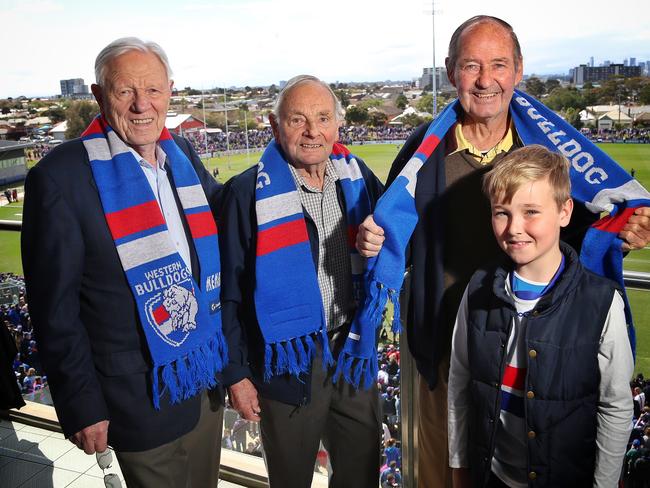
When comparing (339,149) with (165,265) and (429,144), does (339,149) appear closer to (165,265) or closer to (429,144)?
(429,144)

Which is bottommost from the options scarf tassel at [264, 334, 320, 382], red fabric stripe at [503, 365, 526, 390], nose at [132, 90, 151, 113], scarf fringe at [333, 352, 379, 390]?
scarf fringe at [333, 352, 379, 390]

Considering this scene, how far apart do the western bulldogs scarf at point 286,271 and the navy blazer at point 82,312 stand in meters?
0.35

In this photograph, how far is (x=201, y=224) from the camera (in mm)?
1664

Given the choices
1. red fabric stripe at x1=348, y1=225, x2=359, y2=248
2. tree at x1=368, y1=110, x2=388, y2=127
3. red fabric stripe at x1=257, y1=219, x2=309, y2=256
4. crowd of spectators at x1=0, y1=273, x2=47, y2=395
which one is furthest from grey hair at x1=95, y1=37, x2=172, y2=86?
crowd of spectators at x1=0, y1=273, x2=47, y2=395

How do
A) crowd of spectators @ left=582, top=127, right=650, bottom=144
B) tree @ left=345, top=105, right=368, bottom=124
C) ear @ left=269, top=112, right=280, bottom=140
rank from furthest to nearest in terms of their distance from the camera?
crowd of spectators @ left=582, top=127, right=650, bottom=144, tree @ left=345, top=105, right=368, bottom=124, ear @ left=269, top=112, right=280, bottom=140

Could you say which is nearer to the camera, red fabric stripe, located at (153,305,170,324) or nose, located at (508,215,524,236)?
nose, located at (508,215,524,236)

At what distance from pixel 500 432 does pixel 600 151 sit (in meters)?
0.77

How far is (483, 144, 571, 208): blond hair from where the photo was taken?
1.27 meters

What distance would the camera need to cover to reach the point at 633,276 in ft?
5.38

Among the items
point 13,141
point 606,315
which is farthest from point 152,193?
point 13,141

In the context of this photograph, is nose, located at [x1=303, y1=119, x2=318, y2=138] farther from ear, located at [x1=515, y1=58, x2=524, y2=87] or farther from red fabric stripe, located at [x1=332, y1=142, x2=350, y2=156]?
ear, located at [x1=515, y1=58, x2=524, y2=87]

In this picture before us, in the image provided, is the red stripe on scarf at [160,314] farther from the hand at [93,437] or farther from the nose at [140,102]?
the nose at [140,102]

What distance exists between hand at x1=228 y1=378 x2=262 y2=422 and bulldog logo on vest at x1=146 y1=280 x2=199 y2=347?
248 mm

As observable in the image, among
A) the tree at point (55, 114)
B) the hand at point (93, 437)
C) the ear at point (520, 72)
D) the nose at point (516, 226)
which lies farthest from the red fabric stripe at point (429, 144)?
the tree at point (55, 114)
